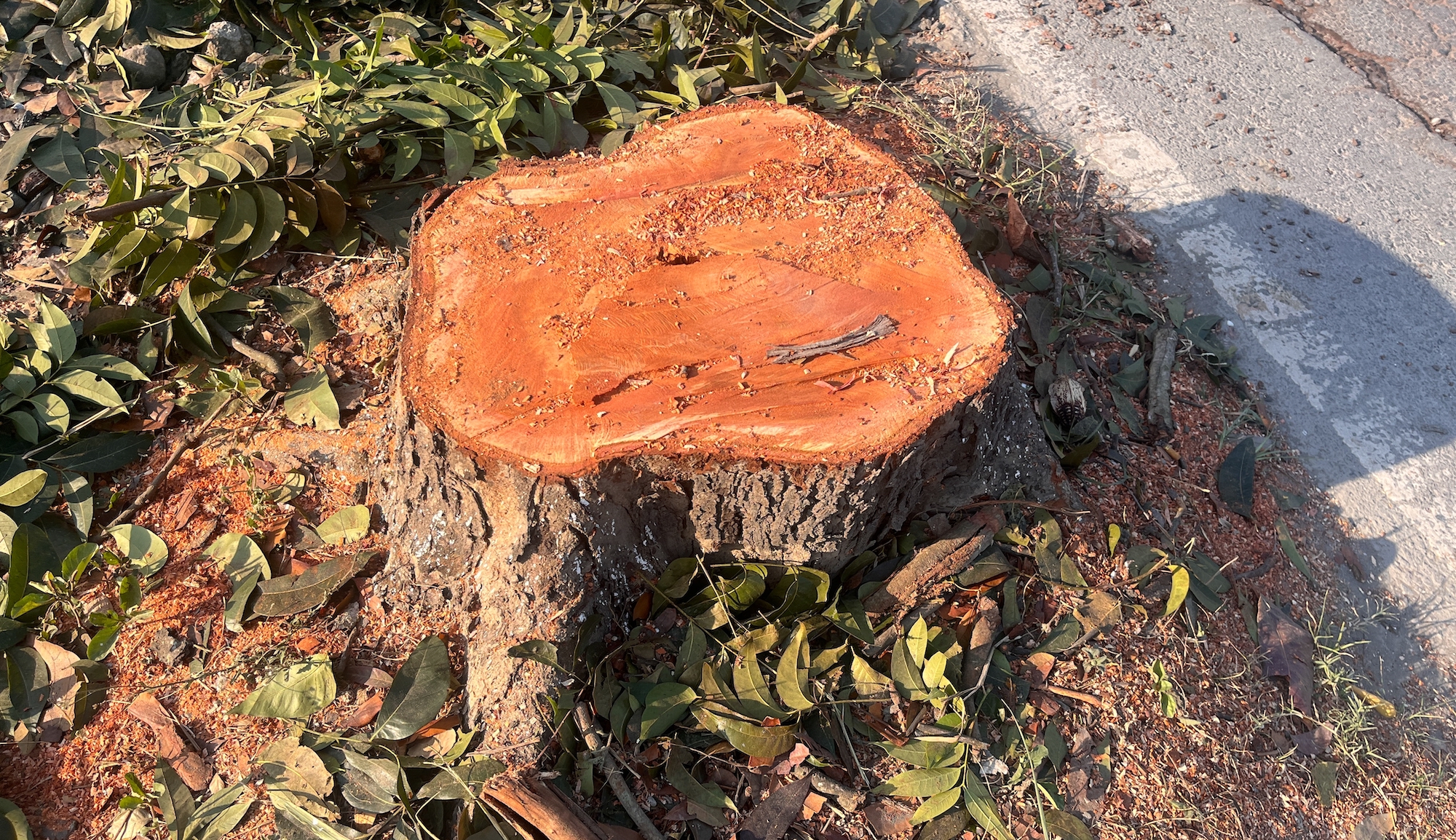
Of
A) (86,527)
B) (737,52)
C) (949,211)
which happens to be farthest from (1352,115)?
(86,527)

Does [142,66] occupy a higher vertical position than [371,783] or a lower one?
higher

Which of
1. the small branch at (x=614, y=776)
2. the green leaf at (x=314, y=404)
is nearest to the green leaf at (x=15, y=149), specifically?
the green leaf at (x=314, y=404)

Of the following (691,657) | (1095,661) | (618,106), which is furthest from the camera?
(618,106)

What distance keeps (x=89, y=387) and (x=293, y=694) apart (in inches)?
37.7

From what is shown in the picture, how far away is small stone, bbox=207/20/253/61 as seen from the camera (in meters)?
2.68

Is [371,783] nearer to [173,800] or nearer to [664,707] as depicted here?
[173,800]

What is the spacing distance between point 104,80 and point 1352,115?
4.50 metres

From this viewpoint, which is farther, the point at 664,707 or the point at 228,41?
the point at 228,41

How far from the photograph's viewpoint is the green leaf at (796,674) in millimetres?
1710

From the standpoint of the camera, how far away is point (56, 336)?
2.02 m

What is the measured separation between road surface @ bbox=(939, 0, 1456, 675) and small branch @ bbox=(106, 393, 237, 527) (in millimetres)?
2848

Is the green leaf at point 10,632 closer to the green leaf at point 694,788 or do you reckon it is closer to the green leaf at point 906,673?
the green leaf at point 694,788

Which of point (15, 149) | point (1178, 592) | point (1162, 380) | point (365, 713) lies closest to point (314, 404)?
point (365, 713)

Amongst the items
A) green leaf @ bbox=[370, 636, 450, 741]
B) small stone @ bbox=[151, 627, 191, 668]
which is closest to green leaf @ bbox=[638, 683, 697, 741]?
green leaf @ bbox=[370, 636, 450, 741]
